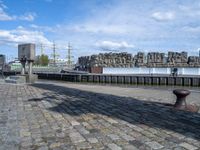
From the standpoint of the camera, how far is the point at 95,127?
21.2ft

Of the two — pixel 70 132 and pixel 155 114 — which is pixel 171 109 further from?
pixel 70 132

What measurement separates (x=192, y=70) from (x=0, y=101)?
132 feet

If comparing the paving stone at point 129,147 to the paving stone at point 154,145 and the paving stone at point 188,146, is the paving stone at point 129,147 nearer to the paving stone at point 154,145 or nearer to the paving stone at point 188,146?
the paving stone at point 154,145

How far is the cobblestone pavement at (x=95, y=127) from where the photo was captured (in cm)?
529

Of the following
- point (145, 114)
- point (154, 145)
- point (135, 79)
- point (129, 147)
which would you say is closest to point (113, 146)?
point (129, 147)

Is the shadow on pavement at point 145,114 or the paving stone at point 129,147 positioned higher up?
the shadow on pavement at point 145,114

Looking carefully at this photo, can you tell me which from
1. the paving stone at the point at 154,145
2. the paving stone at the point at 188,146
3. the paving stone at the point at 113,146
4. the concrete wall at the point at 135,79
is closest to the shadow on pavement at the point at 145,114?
the paving stone at the point at 188,146

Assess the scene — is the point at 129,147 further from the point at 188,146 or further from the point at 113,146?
the point at 188,146

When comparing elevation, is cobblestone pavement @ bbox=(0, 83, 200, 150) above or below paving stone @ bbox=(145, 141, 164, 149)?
above

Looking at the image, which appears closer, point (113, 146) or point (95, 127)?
point (113, 146)

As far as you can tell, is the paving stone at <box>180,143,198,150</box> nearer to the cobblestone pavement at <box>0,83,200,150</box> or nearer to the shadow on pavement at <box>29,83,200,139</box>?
the cobblestone pavement at <box>0,83,200,150</box>

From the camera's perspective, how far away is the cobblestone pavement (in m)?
5.29

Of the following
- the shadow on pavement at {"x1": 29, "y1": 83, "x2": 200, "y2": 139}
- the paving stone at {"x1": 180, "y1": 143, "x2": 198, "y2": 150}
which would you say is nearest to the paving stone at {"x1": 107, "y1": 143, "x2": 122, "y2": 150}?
the paving stone at {"x1": 180, "y1": 143, "x2": 198, "y2": 150}

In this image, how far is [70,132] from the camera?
605 centimetres
